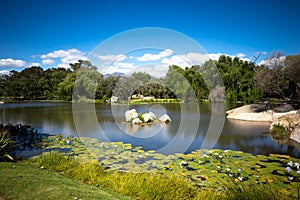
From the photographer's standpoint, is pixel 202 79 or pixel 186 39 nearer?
pixel 186 39

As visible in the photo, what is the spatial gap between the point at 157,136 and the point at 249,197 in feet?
22.5

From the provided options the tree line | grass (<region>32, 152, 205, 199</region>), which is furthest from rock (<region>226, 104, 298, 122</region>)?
grass (<region>32, 152, 205, 199</region>)

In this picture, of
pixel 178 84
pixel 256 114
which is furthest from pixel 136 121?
pixel 178 84

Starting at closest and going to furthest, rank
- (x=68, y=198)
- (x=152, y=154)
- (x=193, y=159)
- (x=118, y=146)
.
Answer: (x=68, y=198), (x=193, y=159), (x=152, y=154), (x=118, y=146)

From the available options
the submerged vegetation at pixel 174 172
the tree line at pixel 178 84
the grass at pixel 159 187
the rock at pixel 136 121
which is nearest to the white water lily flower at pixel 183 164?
the submerged vegetation at pixel 174 172

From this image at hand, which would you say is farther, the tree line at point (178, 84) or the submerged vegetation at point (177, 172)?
the tree line at point (178, 84)

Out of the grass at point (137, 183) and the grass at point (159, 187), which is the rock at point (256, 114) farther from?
the grass at point (137, 183)

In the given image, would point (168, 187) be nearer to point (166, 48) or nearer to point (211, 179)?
point (211, 179)

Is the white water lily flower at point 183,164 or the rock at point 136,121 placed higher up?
the rock at point 136,121

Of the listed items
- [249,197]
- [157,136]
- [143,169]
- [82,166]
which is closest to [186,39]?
[157,136]

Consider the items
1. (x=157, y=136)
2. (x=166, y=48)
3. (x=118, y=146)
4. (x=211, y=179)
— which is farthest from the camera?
(x=157, y=136)

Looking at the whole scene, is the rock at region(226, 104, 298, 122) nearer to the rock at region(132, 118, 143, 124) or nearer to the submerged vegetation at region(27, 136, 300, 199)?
the rock at region(132, 118, 143, 124)

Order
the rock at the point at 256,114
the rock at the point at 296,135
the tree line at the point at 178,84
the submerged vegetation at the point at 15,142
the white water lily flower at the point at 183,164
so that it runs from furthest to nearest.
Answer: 1. the tree line at the point at 178,84
2. the rock at the point at 256,114
3. the rock at the point at 296,135
4. the white water lily flower at the point at 183,164
5. the submerged vegetation at the point at 15,142

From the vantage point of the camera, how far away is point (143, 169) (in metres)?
5.37
